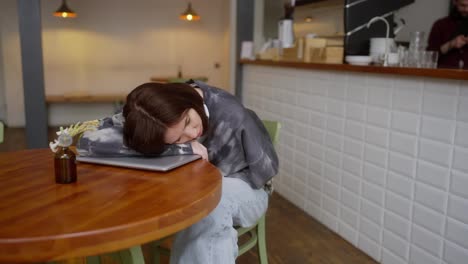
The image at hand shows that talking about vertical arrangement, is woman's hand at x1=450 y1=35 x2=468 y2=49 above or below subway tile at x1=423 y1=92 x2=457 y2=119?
above

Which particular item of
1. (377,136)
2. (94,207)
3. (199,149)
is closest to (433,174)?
(377,136)

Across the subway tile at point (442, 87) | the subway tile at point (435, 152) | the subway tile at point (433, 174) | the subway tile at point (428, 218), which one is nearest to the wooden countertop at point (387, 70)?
the subway tile at point (442, 87)

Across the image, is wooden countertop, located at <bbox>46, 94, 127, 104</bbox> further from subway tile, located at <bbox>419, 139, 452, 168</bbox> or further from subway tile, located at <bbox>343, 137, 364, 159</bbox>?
subway tile, located at <bbox>419, 139, 452, 168</bbox>

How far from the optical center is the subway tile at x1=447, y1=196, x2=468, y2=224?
6.02 ft

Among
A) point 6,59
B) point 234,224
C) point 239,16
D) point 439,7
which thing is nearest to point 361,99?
point 234,224

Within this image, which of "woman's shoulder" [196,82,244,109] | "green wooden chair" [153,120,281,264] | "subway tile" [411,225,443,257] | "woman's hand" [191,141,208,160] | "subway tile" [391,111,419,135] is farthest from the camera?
"subway tile" [391,111,419,135]

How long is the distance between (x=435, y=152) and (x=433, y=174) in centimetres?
11

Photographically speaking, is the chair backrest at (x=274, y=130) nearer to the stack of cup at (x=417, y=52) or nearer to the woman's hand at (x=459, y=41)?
the stack of cup at (x=417, y=52)

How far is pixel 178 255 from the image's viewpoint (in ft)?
4.63

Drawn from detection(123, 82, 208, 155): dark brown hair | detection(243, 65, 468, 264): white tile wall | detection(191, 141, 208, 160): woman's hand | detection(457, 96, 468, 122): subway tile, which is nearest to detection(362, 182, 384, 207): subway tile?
detection(243, 65, 468, 264): white tile wall

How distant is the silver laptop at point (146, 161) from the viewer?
1.31 meters

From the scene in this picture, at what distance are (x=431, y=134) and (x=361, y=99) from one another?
1.87 ft

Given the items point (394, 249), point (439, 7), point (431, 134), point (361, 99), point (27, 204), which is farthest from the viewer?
point (439, 7)

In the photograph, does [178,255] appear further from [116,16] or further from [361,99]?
[116,16]
